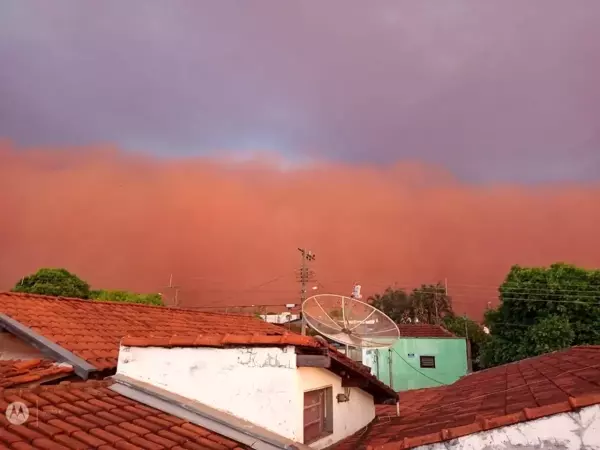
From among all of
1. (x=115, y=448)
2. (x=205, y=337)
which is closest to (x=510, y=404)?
(x=205, y=337)

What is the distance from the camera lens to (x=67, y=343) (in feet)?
25.5

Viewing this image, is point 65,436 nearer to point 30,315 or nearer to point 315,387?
point 315,387

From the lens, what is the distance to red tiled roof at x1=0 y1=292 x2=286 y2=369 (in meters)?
7.92

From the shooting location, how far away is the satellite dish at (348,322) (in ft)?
29.3

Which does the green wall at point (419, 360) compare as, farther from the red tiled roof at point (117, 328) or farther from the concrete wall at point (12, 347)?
the concrete wall at point (12, 347)

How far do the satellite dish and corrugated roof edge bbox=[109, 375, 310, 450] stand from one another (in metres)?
3.33

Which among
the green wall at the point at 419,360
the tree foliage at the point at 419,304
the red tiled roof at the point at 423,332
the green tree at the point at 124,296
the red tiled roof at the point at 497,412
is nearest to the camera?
the red tiled roof at the point at 497,412

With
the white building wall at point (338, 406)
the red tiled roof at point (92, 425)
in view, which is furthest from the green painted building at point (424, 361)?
the red tiled roof at point (92, 425)

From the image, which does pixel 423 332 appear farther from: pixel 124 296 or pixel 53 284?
pixel 53 284

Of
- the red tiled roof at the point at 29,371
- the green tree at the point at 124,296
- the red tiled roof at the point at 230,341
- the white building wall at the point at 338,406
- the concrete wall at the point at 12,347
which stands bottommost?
the white building wall at the point at 338,406

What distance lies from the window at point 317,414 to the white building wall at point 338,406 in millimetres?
93

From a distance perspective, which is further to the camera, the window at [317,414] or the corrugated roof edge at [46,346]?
the corrugated roof edge at [46,346]

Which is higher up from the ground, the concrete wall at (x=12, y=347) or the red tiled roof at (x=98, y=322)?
the red tiled roof at (x=98, y=322)

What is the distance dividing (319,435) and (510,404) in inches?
111
